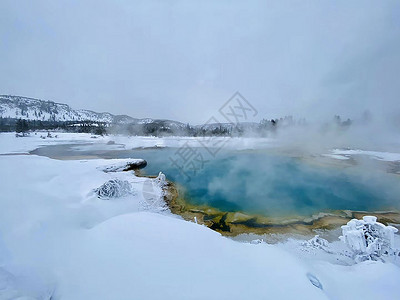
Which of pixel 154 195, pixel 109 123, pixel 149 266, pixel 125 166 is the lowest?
pixel 154 195

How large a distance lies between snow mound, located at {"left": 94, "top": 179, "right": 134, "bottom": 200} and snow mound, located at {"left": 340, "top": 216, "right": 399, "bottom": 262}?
5.79m

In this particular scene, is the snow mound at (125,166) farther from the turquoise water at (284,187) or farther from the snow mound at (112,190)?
the snow mound at (112,190)

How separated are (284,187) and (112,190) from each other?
24.9 feet

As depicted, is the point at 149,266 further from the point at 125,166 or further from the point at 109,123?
the point at 109,123

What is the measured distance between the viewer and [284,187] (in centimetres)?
825

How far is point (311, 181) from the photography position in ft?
30.3

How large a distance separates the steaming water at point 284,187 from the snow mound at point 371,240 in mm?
2501

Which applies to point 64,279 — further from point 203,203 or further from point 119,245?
point 203,203

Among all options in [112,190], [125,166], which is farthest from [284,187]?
[125,166]

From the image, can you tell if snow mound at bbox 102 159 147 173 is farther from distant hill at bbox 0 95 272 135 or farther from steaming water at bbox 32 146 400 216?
distant hill at bbox 0 95 272 135

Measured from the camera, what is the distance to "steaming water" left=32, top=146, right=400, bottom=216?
A: 639 cm

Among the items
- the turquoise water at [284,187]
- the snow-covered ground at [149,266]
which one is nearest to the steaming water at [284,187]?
the turquoise water at [284,187]

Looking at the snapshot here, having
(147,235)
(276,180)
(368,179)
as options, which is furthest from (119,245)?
(368,179)

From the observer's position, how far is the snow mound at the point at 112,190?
4953 millimetres
